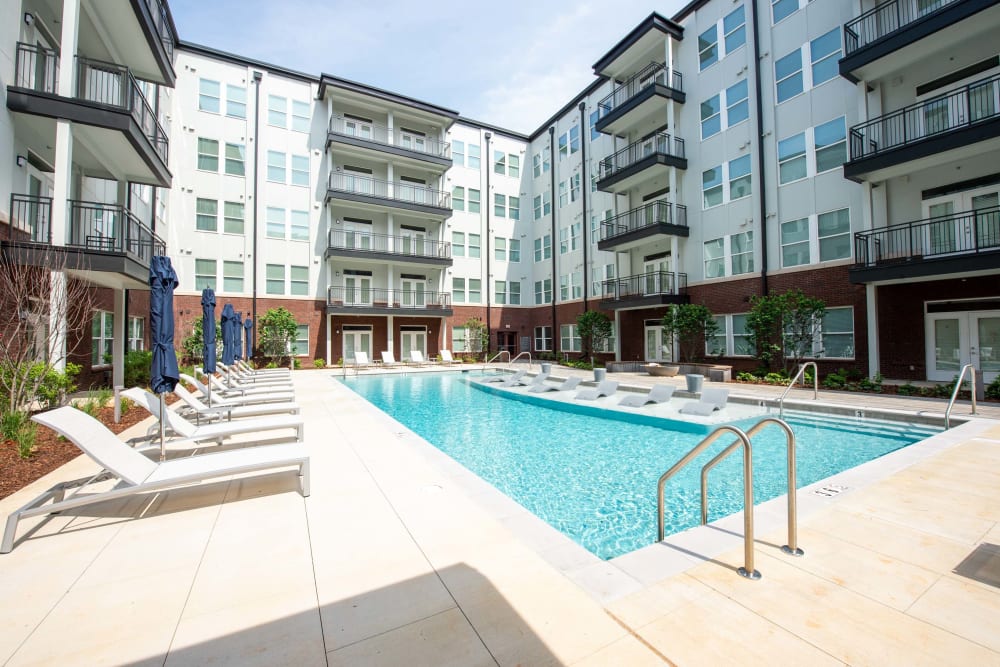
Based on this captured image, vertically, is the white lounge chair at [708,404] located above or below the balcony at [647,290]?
below

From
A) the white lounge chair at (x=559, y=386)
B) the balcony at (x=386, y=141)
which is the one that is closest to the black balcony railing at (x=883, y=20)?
the white lounge chair at (x=559, y=386)

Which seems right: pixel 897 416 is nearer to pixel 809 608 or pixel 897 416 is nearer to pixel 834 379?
pixel 834 379

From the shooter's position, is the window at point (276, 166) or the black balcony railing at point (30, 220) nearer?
the black balcony railing at point (30, 220)

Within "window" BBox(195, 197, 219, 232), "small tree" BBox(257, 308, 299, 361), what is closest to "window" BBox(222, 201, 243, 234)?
"window" BBox(195, 197, 219, 232)

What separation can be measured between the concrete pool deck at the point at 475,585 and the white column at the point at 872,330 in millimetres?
10828

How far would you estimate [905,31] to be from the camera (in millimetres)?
11875

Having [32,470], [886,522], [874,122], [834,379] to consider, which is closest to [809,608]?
[886,522]

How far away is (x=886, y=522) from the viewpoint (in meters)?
3.60

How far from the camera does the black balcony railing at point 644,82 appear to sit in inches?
781

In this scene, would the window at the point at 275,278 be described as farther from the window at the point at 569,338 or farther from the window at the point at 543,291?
the window at the point at 569,338

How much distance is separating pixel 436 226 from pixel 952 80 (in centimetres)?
2320

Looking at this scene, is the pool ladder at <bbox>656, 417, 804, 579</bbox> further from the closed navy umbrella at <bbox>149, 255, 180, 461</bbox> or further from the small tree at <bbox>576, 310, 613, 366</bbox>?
the small tree at <bbox>576, 310, 613, 366</bbox>

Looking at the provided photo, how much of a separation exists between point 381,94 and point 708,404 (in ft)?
81.7

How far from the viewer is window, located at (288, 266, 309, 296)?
78.5 ft
